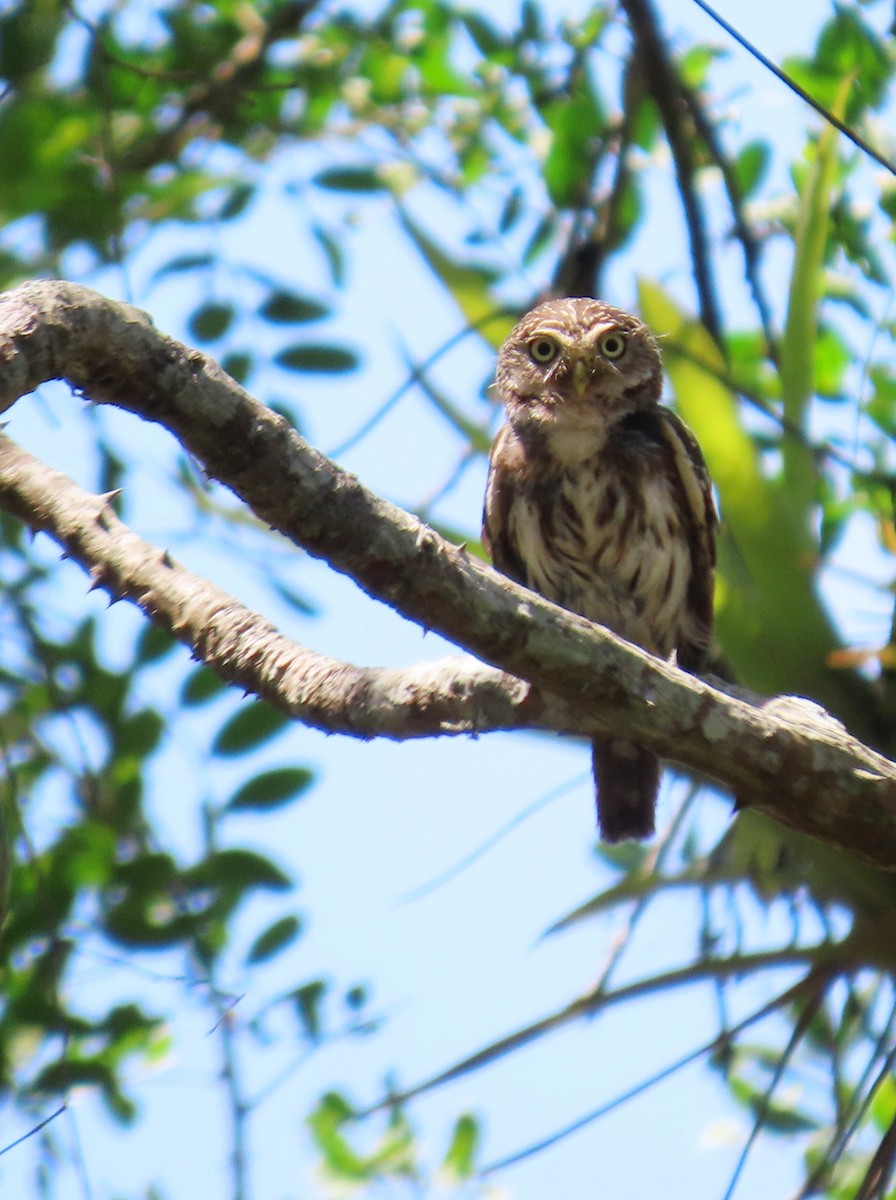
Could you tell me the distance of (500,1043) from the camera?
3.53 m

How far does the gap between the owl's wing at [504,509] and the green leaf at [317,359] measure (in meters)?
0.70

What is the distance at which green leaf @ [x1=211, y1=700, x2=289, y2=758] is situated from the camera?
3.79m

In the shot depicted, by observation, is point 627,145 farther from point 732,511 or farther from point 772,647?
point 772,647

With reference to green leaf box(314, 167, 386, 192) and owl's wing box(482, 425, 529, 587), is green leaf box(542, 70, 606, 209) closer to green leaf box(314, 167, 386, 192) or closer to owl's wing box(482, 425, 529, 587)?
green leaf box(314, 167, 386, 192)

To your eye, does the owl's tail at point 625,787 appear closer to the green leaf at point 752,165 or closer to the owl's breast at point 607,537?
the owl's breast at point 607,537

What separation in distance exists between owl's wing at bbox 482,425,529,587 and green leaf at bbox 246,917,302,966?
111cm

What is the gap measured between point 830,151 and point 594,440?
99 centimetres

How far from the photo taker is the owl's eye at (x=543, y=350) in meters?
4.27

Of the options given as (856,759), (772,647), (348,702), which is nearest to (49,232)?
(348,702)

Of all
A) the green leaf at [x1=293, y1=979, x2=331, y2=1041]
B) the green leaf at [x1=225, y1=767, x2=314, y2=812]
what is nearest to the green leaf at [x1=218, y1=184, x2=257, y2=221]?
the green leaf at [x1=225, y1=767, x2=314, y2=812]

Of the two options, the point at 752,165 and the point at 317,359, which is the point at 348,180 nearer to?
the point at 317,359

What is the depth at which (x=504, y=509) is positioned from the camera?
13.6 feet

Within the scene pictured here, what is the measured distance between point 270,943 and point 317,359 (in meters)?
1.77

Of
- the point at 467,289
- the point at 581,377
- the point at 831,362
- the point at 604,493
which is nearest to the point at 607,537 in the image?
the point at 604,493
